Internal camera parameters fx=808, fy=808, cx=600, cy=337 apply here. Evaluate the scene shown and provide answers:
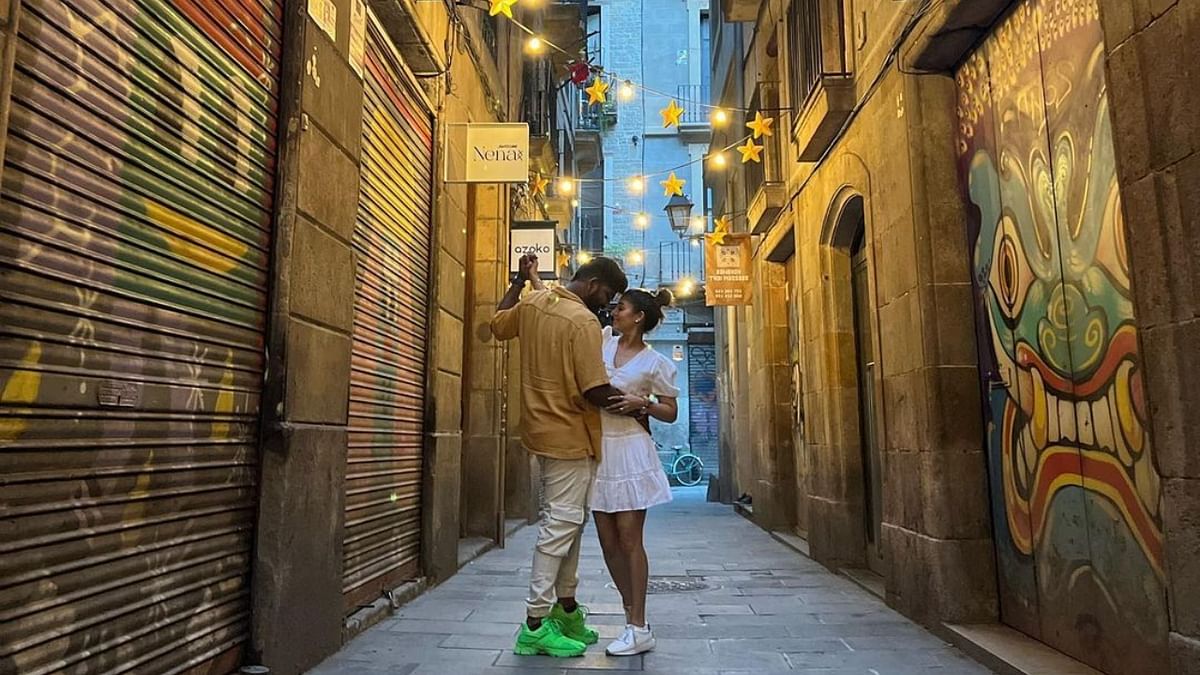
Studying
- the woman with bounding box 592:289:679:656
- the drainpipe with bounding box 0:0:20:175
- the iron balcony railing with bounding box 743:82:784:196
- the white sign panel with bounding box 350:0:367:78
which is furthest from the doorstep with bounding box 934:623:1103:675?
the iron balcony railing with bounding box 743:82:784:196

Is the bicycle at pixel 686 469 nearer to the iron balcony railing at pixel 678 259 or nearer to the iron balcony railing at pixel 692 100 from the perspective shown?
the iron balcony railing at pixel 678 259

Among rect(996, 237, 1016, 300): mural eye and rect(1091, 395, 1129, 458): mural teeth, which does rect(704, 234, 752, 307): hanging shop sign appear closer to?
rect(996, 237, 1016, 300): mural eye

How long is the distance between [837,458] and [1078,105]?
4.43m

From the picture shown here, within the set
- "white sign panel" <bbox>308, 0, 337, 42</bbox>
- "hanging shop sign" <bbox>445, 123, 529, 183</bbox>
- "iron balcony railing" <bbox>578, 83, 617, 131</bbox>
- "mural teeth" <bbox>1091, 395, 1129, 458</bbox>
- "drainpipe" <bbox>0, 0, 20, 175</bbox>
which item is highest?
"iron balcony railing" <bbox>578, 83, 617, 131</bbox>

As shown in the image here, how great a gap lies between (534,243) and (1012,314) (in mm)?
6619

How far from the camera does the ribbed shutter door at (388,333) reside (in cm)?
502

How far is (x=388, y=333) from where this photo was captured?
5594mm

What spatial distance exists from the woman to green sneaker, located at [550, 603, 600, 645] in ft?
0.58

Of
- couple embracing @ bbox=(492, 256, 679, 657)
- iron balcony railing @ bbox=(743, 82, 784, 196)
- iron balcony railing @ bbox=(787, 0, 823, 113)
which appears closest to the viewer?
couple embracing @ bbox=(492, 256, 679, 657)

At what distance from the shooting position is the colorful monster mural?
139 inches

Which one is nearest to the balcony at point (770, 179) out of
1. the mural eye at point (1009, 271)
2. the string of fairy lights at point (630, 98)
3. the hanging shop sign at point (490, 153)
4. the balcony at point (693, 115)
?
the string of fairy lights at point (630, 98)

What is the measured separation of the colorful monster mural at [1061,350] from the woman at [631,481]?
1.94 m

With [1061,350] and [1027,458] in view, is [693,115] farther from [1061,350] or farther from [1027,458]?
[1061,350]

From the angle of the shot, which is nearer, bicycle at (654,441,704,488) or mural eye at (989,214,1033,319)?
mural eye at (989,214,1033,319)
